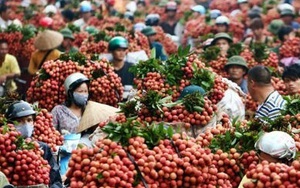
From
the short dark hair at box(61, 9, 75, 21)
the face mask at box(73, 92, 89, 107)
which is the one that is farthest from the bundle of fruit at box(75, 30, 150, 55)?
the short dark hair at box(61, 9, 75, 21)

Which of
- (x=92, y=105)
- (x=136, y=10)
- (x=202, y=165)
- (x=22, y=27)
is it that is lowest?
(x=136, y=10)

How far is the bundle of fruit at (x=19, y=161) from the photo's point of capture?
33.5 ft

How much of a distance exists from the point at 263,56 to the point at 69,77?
442 centimetres

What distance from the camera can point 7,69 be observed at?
17.9 meters

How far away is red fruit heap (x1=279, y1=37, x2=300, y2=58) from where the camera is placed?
18.5 m

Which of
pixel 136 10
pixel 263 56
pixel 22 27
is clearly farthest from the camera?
pixel 136 10

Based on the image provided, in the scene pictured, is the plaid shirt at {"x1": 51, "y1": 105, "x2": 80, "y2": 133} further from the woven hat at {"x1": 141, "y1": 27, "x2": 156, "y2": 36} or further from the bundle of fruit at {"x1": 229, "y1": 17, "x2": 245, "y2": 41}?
the bundle of fruit at {"x1": 229, "y1": 17, "x2": 245, "y2": 41}

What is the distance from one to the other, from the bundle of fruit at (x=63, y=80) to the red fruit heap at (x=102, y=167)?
491cm

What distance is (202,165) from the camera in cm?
927

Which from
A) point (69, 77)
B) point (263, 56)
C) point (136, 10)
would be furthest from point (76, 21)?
point (69, 77)

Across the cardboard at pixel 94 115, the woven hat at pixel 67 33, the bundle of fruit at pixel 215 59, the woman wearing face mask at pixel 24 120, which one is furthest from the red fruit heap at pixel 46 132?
the woven hat at pixel 67 33

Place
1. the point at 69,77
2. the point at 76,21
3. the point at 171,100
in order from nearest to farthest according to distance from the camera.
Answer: the point at 171,100 → the point at 69,77 → the point at 76,21

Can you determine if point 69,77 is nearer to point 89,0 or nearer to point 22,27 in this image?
point 22,27

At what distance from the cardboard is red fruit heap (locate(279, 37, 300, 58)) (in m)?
6.32
